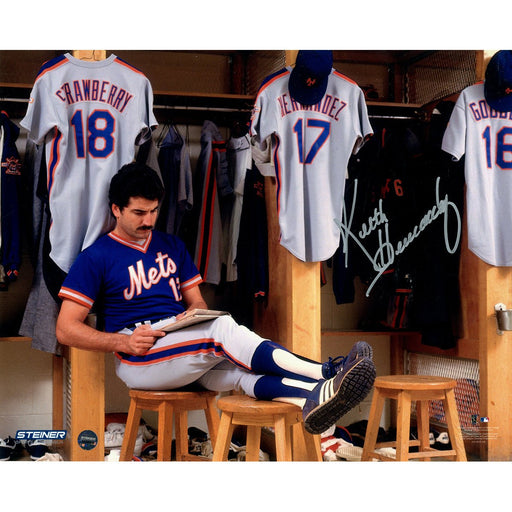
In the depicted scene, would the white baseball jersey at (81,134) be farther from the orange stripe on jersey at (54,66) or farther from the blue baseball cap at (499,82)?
the blue baseball cap at (499,82)

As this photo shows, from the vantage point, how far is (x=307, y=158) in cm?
304

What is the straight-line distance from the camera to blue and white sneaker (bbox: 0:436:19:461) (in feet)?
10.0

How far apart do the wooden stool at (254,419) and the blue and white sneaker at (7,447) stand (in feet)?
3.78

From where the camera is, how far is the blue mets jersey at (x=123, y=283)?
2.70m

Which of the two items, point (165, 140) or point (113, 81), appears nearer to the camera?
point (113, 81)

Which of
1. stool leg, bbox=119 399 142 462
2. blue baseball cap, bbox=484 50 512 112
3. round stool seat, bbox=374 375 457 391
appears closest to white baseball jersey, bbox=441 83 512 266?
blue baseball cap, bbox=484 50 512 112

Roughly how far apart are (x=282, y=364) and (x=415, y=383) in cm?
73

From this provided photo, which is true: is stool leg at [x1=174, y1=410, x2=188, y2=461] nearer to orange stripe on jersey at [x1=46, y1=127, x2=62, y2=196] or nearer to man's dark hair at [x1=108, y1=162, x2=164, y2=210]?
man's dark hair at [x1=108, y1=162, x2=164, y2=210]

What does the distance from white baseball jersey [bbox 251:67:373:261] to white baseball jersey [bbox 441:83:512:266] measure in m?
0.45

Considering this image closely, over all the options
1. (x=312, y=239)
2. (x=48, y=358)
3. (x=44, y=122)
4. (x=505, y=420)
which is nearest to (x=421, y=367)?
(x=505, y=420)
